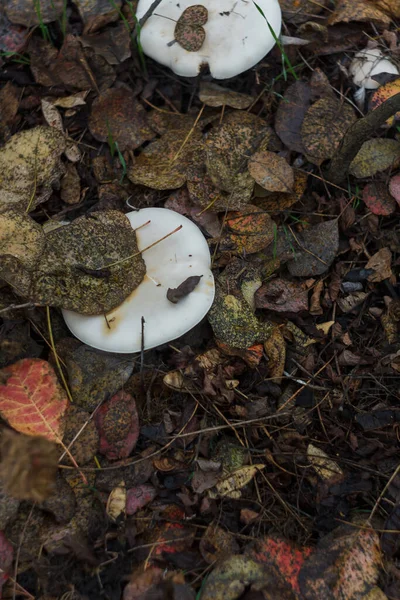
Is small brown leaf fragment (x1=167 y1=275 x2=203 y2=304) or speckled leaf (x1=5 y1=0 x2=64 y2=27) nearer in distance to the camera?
small brown leaf fragment (x1=167 y1=275 x2=203 y2=304)

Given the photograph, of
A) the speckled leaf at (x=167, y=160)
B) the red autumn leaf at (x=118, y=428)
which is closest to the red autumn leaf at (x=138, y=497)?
the red autumn leaf at (x=118, y=428)

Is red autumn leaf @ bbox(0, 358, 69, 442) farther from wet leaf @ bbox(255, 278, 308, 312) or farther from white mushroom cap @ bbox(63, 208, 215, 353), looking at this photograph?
wet leaf @ bbox(255, 278, 308, 312)

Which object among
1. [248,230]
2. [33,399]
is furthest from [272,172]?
[33,399]

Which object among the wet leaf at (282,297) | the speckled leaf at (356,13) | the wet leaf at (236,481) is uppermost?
the speckled leaf at (356,13)

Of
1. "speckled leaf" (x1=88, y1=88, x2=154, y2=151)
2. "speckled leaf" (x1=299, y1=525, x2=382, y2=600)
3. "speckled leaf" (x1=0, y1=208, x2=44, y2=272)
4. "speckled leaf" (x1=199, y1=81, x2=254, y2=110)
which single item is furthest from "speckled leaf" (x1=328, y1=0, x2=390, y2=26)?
"speckled leaf" (x1=299, y1=525, x2=382, y2=600)

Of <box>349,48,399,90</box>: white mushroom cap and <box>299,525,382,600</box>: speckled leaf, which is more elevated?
<box>349,48,399,90</box>: white mushroom cap

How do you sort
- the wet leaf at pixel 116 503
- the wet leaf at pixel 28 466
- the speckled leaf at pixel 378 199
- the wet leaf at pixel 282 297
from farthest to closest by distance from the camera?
1. the speckled leaf at pixel 378 199
2. the wet leaf at pixel 282 297
3. the wet leaf at pixel 116 503
4. the wet leaf at pixel 28 466

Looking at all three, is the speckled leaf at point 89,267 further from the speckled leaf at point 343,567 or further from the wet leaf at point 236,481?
the speckled leaf at point 343,567
